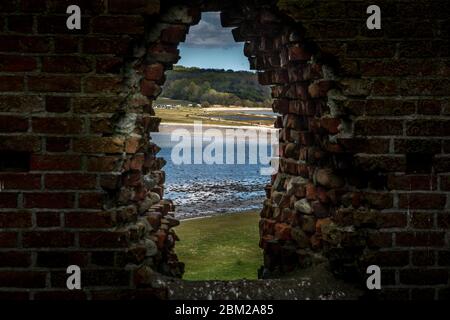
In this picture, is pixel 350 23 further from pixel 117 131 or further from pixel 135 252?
pixel 135 252

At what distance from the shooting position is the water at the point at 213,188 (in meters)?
11.9

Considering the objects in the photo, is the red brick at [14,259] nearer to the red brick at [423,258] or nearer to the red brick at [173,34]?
the red brick at [173,34]

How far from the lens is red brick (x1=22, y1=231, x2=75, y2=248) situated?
2906 mm

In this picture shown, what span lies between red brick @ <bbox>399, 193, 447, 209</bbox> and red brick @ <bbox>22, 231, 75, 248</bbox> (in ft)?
5.84

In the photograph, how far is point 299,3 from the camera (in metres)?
2.95

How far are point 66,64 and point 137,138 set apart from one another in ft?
1.75

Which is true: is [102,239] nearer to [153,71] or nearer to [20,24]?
[153,71]

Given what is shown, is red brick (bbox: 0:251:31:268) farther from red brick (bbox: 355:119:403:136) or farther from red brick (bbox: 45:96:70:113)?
red brick (bbox: 355:119:403:136)

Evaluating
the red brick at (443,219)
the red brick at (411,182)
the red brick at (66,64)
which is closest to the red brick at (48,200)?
the red brick at (66,64)

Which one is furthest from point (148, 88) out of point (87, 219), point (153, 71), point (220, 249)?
point (220, 249)

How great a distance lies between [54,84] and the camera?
→ 2.85 m

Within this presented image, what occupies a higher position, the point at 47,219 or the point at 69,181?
the point at 69,181

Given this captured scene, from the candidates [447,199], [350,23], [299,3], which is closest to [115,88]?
[299,3]
